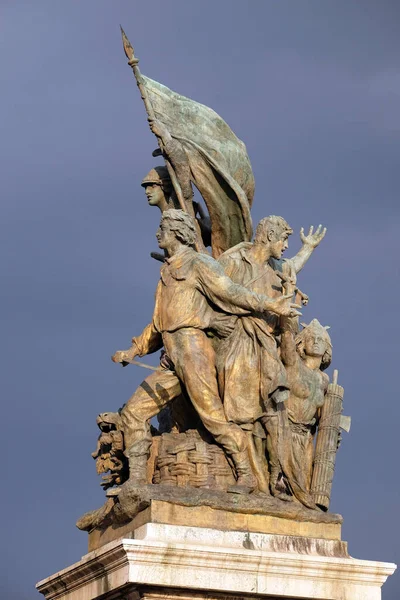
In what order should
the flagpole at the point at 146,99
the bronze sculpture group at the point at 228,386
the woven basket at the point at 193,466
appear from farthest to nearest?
the flagpole at the point at 146,99
the bronze sculpture group at the point at 228,386
the woven basket at the point at 193,466

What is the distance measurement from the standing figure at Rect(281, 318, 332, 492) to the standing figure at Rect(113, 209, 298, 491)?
677 millimetres

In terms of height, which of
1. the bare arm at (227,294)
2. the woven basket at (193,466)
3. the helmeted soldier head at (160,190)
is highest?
the helmeted soldier head at (160,190)

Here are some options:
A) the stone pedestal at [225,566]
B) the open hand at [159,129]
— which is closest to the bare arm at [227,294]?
the open hand at [159,129]

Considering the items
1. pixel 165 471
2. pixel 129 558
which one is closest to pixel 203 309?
pixel 165 471

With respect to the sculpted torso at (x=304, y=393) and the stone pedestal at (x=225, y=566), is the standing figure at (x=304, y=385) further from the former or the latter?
the stone pedestal at (x=225, y=566)

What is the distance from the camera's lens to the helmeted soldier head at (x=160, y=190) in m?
19.5

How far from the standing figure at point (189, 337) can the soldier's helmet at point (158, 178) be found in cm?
141

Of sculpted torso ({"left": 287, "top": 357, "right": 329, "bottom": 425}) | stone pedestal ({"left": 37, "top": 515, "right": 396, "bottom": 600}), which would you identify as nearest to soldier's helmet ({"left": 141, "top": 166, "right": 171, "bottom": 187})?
sculpted torso ({"left": 287, "top": 357, "right": 329, "bottom": 425})

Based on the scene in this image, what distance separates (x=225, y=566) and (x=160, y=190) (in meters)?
4.76

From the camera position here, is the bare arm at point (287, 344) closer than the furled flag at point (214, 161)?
Yes

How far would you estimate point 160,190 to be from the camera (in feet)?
63.9

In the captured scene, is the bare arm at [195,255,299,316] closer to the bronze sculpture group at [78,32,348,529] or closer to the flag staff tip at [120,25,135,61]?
the bronze sculpture group at [78,32,348,529]

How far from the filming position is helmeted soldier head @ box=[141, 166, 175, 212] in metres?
19.5

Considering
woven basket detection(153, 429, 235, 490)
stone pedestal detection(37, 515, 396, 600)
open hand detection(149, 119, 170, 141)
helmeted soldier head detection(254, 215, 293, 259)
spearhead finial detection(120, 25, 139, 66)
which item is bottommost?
stone pedestal detection(37, 515, 396, 600)
